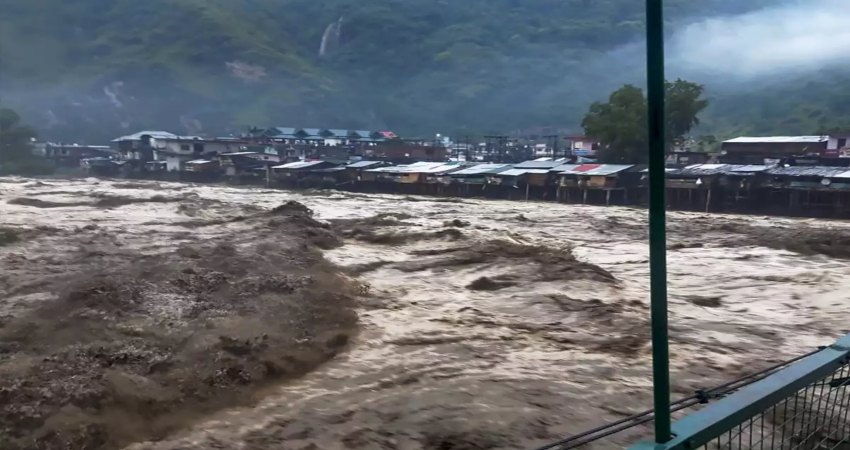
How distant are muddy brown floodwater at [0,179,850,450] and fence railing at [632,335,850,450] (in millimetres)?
1756

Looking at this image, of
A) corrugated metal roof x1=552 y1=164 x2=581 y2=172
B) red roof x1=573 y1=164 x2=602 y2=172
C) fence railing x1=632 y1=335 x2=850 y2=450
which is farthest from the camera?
corrugated metal roof x1=552 y1=164 x2=581 y2=172

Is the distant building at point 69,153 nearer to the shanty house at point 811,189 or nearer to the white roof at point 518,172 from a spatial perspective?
the white roof at point 518,172

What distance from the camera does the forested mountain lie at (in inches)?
2739

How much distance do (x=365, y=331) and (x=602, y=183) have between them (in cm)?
1986

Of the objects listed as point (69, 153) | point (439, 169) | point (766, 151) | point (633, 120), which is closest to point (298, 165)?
point (439, 169)

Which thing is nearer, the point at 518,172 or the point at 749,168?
the point at 749,168

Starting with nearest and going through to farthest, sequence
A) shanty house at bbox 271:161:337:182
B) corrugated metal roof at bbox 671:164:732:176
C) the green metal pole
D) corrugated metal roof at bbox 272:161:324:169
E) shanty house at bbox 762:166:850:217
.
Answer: the green metal pole
shanty house at bbox 762:166:850:217
corrugated metal roof at bbox 671:164:732:176
shanty house at bbox 271:161:337:182
corrugated metal roof at bbox 272:161:324:169

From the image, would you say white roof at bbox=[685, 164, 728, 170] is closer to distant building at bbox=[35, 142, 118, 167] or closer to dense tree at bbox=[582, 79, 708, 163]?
dense tree at bbox=[582, 79, 708, 163]

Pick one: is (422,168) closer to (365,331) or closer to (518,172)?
(518,172)

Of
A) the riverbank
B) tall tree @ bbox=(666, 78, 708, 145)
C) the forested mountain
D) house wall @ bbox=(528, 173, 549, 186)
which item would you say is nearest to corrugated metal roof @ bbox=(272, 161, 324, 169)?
house wall @ bbox=(528, 173, 549, 186)

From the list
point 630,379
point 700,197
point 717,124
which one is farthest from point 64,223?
point 717,124

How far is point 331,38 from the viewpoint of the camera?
322 feet

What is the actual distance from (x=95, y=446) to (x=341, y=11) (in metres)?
105

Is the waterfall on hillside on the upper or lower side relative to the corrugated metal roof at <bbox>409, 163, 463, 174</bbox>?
upper
